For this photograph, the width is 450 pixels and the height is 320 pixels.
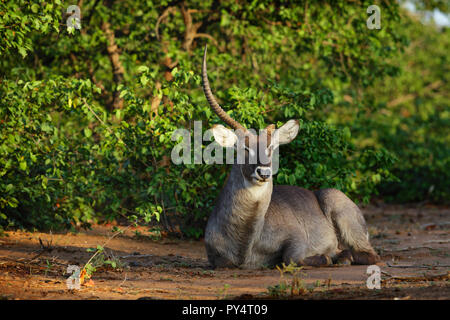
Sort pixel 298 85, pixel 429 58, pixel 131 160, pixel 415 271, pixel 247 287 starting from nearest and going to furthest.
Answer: pixel 247 287 < pixel 415 271 < pixel 131 160 < pixel 298 85 < pixel 429 58

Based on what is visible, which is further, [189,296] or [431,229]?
[431,229]

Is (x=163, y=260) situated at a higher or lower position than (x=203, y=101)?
lower

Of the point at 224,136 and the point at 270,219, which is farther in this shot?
the point at 270,219

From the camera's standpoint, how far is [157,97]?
8305mm

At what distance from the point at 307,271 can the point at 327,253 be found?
1.00m

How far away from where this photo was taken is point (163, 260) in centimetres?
748

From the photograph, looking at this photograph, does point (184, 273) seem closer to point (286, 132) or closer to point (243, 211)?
point (243, 211)

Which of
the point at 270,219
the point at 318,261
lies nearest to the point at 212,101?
the point at 270,219

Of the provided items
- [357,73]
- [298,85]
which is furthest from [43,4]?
[357,73]

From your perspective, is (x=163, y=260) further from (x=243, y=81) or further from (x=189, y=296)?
(x=243, y=81)

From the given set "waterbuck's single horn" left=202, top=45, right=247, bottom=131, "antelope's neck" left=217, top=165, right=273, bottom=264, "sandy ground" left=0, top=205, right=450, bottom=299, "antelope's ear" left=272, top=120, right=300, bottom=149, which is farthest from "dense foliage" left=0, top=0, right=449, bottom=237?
"waterbuck's single horn" left=202, top=45, right=247, bottom=131

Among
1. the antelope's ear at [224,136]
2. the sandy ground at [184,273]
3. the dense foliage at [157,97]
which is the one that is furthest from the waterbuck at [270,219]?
the dense foliage at [157,97]

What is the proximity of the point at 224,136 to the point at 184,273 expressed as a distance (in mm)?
1462

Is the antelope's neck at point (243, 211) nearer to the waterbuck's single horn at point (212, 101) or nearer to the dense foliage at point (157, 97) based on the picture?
the waterbuck's single horn at point (212, 101)
